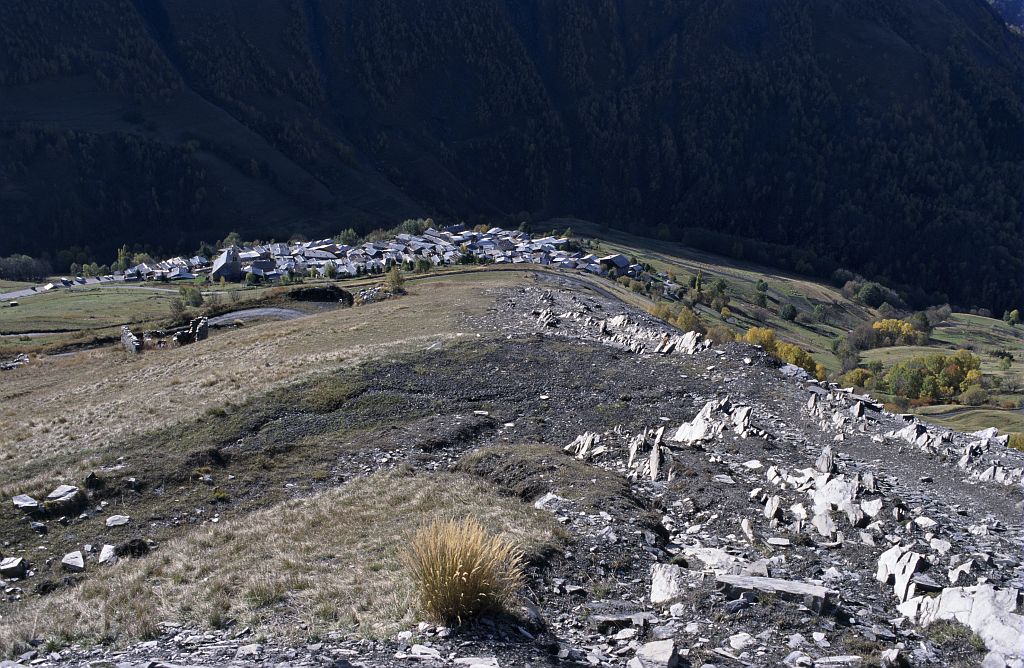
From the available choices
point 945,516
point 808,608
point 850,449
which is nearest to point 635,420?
point 850,449

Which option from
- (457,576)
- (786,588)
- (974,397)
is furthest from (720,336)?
(974,397)

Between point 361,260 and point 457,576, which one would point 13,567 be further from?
point 361,260

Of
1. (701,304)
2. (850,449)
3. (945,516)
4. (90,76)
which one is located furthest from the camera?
(90,76)

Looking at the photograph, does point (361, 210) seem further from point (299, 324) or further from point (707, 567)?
point (707, 567)

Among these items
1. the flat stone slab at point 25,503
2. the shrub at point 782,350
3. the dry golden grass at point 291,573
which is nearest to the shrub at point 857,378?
the shrub at point 782,350

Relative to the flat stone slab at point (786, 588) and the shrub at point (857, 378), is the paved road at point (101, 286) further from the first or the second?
the flat stone slab at point (786, 588)

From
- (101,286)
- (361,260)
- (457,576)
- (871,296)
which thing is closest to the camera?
(457,576)
